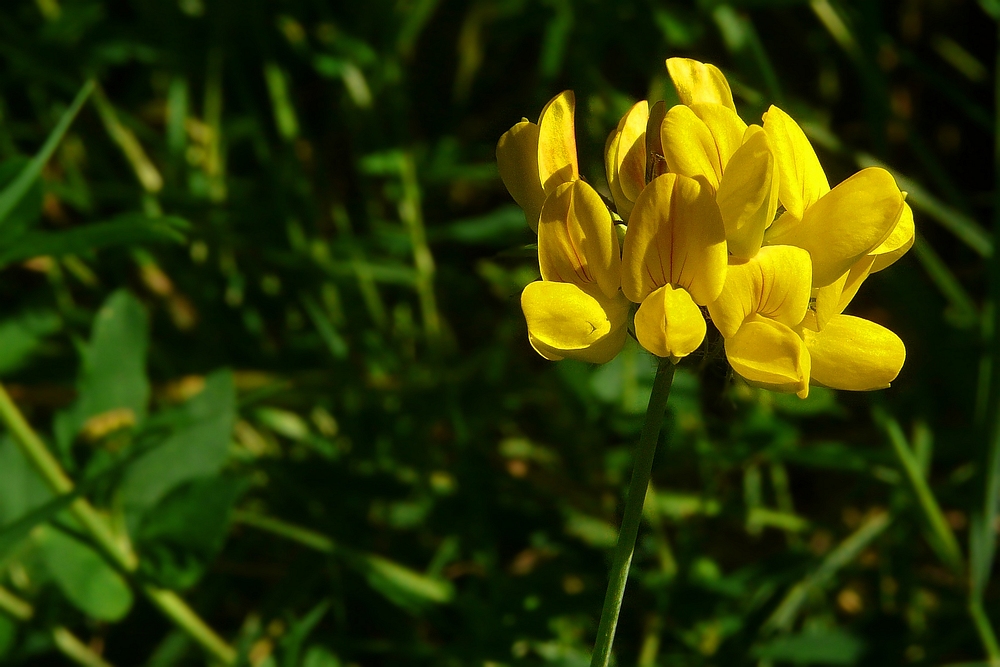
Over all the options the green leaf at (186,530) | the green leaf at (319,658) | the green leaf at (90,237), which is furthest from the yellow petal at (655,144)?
the green leaf at (319,658)

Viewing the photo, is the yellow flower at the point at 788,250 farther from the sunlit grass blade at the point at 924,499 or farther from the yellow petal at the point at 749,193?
the sunlit grass blade at the point at 924,499

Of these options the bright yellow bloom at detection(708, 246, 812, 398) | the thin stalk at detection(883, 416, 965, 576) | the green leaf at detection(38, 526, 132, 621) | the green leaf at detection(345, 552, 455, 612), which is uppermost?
the thin stalk at detection(883, 416, 965, 576)

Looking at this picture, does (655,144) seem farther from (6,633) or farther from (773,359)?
(6,633)

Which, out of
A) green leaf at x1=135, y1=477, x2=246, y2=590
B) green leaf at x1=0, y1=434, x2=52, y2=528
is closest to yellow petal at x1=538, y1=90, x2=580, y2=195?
green leaf at x1=135, y1=477, x2=246, y2=590

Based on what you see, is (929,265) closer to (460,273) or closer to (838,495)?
(838,495)

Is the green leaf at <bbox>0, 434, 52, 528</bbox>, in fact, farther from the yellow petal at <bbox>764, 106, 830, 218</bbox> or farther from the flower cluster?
the yellow petal at <bbox>764, 106, 830, 218</bbox>
